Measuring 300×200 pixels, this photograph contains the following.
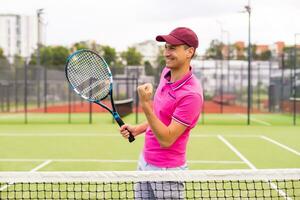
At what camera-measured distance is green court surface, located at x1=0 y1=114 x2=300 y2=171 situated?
8.99m

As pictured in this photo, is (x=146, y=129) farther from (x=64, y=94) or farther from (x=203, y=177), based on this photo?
(x=64, y=94)

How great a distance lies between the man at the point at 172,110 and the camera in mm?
2943

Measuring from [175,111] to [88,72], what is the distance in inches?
57.1

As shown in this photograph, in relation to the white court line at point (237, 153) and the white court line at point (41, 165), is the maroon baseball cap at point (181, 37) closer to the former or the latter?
the white court line at point (41, 165)

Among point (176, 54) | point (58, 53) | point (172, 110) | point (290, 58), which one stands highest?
point (58, 53)

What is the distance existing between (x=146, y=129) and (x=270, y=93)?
2420cm

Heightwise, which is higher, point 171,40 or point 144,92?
point 171,40

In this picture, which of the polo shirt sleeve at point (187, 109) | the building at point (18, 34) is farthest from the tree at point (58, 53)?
the building at point (18, 34)

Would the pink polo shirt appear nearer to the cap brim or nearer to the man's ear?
the man's ear

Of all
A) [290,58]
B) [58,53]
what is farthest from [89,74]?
[58,53]

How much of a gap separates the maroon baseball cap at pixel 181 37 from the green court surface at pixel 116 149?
18.6 ft

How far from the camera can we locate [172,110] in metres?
3.12

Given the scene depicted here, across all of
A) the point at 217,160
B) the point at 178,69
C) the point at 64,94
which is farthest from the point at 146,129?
the point at 64,94

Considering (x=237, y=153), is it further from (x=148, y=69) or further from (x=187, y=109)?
(x=148, y=69)
